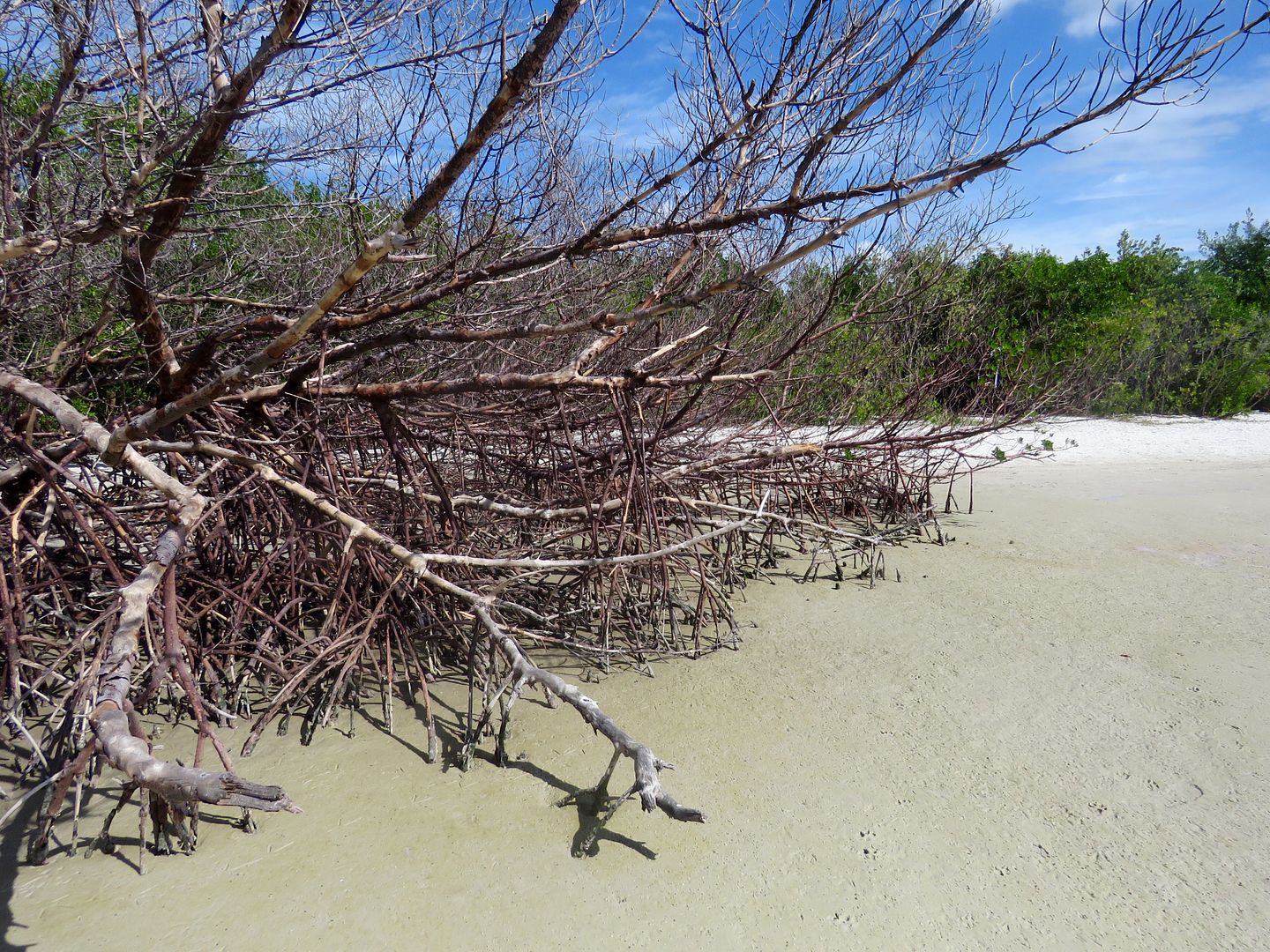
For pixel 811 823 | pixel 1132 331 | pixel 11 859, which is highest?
pixel 1132 331

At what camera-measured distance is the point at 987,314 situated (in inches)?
344

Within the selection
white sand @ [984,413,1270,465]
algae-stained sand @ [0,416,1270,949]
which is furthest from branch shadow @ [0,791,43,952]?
white sand @ [984,413,1270,465]

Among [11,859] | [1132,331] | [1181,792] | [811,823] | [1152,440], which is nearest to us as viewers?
[11,859]

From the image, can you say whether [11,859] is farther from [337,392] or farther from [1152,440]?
[1152,440]

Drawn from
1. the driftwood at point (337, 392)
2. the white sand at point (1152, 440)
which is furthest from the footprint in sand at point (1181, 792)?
the white sand at point (1152, 440)

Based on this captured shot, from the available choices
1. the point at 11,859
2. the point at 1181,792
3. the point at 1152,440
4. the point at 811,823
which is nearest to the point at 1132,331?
the point at 1152,440

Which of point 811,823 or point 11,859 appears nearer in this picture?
point 11,859

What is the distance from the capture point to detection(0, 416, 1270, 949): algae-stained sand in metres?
2.05

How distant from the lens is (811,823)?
244 centimetres

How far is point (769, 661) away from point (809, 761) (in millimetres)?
839

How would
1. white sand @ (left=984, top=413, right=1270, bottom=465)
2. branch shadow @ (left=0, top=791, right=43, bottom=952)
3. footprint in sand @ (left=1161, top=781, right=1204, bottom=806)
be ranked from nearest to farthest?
1. branch shadow @ (left=0, top=791, right=43, bottom=952)
2. footprint in sand @ (left=1161, top=781, right=1204, bottom=806)
3. white sand @ (left=984, top=413, right=1270, bottom=465)

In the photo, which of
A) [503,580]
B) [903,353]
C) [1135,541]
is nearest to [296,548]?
[503,580]

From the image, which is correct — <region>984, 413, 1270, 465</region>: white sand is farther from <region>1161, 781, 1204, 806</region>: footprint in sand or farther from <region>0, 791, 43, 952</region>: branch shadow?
<region>0, 791, 43, 952</region>: branch shadow

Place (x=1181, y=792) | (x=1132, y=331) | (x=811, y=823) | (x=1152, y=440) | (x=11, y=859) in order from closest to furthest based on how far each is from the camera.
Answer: (x=11, y=859) → (x=811, y=823) → (x=1181, y=792) → (x=1152, y=440) → (x=1132, y=331)
